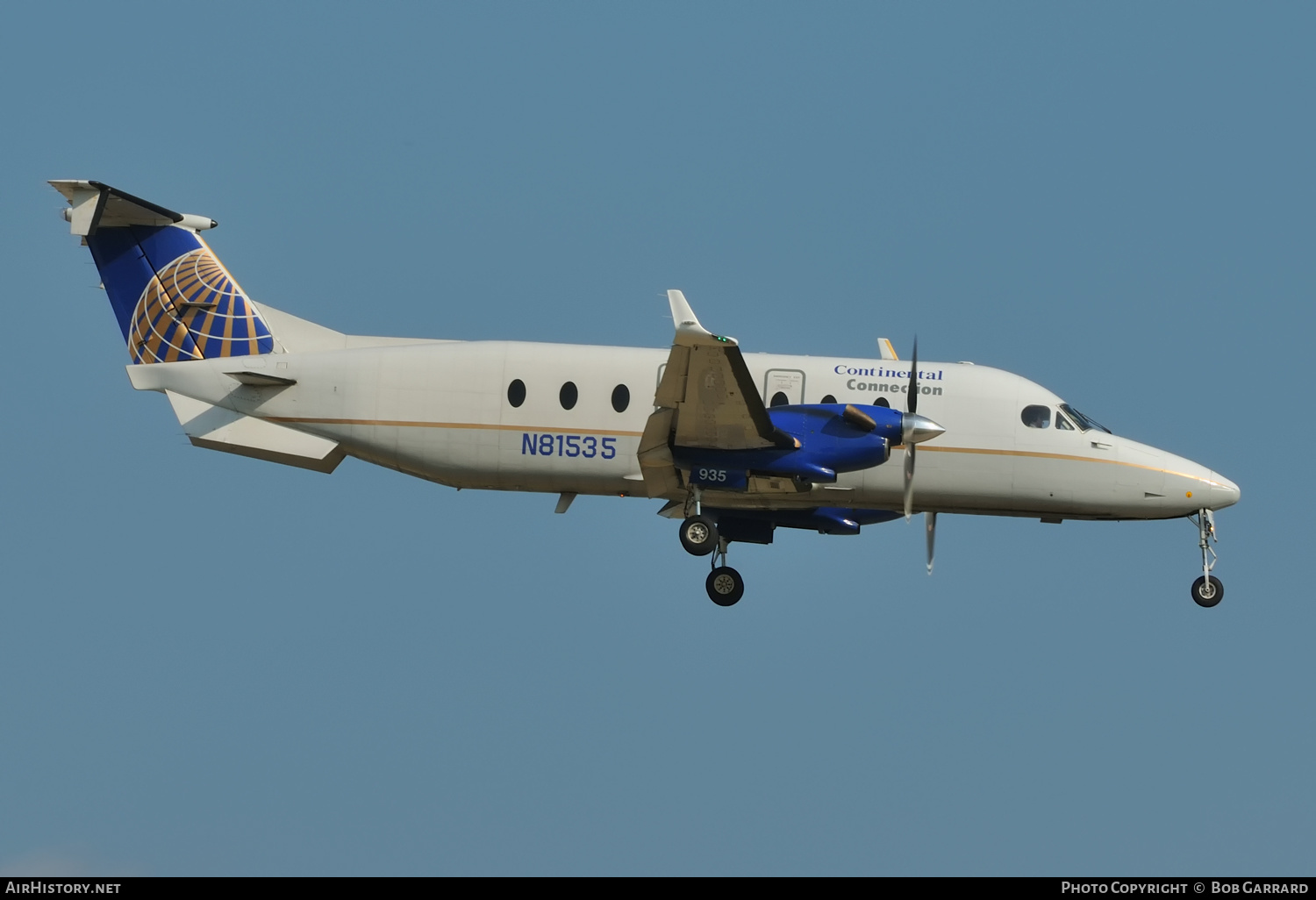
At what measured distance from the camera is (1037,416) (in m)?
30.1

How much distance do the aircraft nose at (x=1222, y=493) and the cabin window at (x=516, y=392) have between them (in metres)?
12.2

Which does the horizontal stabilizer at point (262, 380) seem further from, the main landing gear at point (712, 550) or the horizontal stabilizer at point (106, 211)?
the main landing gear at point (712, 550)

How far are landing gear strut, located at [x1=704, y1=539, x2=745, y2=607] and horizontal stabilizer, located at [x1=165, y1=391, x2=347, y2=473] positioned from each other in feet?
22.8

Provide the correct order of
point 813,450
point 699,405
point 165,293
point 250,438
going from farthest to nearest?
point 165,293
point 250,438
point 813,450
point 699,405

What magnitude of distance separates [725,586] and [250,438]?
8.76 m

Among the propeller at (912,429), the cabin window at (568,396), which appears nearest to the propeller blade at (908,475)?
the propeller at (912,429)

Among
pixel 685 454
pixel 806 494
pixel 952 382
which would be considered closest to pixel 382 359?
pixel 685 454

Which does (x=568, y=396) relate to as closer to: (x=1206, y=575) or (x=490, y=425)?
(x=490, y=425)

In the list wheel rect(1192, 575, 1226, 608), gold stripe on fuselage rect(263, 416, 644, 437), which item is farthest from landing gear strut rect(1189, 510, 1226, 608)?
gold stripe on fuselage rect(263, 416, 644, 437)

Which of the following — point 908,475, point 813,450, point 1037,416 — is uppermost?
point 1037,416

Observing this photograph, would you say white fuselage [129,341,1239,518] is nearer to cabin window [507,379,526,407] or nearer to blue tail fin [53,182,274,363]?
cabin window [507,379,526,407]

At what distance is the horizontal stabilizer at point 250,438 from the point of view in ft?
99.8

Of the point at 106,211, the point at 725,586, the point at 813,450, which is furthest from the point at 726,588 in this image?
the point at 106,211

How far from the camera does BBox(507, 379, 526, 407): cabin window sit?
29.8 meters
